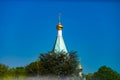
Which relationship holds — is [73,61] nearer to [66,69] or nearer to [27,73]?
[66,69]

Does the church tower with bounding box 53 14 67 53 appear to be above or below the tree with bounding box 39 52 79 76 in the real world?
above

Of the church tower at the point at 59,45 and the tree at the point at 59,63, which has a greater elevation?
the church tower at the point at 59,45

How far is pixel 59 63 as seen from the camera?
33844 millimetres

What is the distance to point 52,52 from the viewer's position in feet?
116

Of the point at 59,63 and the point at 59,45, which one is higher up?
the point at 59,45

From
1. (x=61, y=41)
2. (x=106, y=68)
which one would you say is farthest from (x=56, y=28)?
(x=106, y=68)

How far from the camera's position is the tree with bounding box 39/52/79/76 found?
3300 cm

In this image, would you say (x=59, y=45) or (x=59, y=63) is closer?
(x=59, y=63)

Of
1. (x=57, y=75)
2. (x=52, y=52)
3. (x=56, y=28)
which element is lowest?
(x=57, y=75)

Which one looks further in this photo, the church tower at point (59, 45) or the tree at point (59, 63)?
the church tower at point (59, 45)

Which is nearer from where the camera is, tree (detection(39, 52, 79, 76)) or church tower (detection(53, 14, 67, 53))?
tree (detection(39, 52, 79, 76))

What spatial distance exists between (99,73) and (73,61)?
14.9 m

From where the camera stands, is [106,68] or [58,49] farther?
[106,68]

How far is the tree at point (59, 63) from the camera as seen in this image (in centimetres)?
3300
